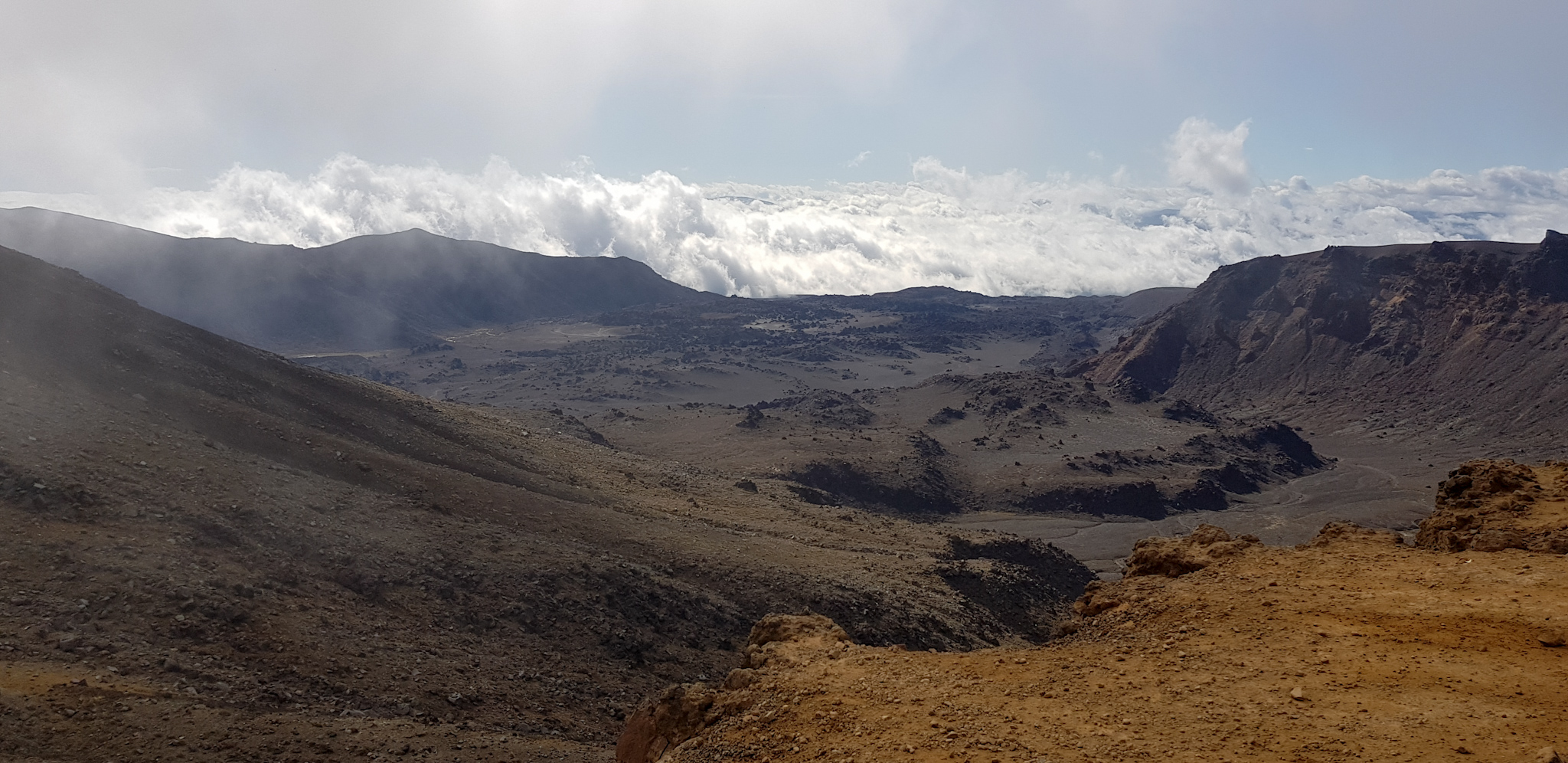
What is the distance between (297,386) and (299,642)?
61.1 feet

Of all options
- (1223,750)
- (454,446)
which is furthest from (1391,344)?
(1223,750)

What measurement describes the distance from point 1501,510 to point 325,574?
21366 millimetres

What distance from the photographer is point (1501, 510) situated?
13.8 m

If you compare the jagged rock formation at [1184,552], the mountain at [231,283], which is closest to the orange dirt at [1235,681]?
the jagged rock formation at [1184,552]

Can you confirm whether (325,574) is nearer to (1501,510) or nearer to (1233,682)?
(1233,682)

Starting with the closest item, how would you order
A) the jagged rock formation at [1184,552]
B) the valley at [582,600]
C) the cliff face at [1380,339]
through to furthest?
1. the valley at [582,600]
2. the jagged rock formation at [1184,552]
3. the cliff face at [1380,339]

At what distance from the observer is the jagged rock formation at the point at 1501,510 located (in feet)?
42.3

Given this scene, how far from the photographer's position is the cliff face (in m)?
96.4

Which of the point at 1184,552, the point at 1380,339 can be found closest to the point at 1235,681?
the point at 1184,552

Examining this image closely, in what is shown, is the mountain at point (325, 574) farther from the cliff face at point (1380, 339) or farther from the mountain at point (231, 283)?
the mountain at point (231, 283)

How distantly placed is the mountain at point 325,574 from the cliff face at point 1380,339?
88.9 m

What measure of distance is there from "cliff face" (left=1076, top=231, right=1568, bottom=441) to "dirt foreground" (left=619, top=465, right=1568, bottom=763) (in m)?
94.1

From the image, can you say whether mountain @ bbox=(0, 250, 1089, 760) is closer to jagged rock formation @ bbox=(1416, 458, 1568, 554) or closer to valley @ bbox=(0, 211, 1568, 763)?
valley @ bbox=(0, 211, 1568, 763)

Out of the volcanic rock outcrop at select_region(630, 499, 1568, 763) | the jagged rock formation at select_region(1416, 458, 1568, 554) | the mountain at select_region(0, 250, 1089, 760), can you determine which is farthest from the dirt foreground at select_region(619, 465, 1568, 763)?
the mountain at select_region(0, 250, 1089, 760)
